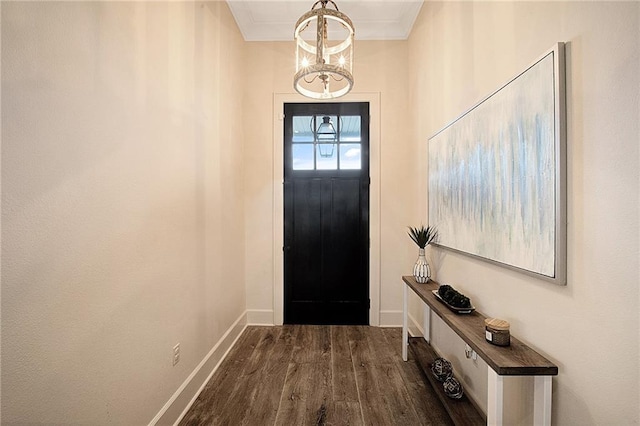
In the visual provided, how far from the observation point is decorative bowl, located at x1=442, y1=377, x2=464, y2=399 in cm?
180

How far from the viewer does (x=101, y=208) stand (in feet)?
3.92

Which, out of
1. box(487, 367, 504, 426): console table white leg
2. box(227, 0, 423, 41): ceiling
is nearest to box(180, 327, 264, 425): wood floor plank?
box(487, 367, 504, 426): console table white leg

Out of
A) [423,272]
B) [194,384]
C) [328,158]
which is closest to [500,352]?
[423,272]

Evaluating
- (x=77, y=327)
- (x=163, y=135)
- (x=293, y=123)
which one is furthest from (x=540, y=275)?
(x=293, y=123)

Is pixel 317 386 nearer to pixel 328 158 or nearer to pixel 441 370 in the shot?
pixel 441 370

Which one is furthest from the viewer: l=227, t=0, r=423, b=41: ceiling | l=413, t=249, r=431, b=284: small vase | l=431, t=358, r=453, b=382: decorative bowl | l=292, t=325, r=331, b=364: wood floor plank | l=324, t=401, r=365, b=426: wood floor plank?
l=227, t=0, r=423, b=41: ceiling

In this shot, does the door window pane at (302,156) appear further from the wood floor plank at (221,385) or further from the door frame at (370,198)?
the wood floor plank at (221,385)

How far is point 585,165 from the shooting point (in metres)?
0.99

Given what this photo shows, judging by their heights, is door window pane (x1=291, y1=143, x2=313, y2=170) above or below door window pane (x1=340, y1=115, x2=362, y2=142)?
below

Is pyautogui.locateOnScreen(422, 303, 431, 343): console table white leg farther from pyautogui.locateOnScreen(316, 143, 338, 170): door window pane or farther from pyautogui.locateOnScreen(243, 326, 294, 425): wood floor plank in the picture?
pyautogui.locateOnScreen(316, 143, 338, 170): door window pane

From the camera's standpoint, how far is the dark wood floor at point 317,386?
1.81 metres

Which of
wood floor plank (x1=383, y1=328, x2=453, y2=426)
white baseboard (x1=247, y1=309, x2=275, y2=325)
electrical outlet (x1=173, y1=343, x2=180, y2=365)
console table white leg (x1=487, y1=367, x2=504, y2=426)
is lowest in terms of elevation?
wood floor plank (x1=383, y1=328, x2=453, y2=426)

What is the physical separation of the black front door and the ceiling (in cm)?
83

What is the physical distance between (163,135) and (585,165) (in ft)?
6.65
